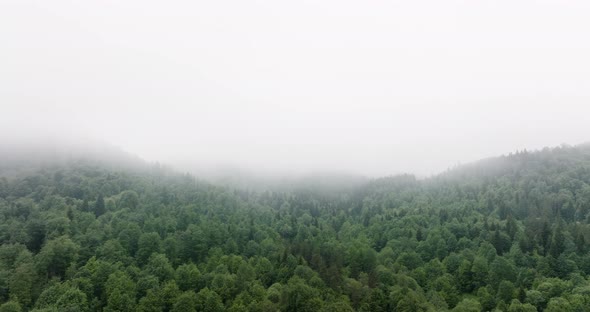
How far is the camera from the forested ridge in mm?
88688

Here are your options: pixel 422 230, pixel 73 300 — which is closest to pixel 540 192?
pixel 422 230

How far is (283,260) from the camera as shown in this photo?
4483 inches

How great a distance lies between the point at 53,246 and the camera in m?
106

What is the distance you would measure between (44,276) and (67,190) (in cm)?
7879

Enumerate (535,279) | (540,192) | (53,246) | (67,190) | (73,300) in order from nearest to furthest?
1. (73,300)
2. (535,279)
3. (53,246)
4. (67,190)
5. (540,192)

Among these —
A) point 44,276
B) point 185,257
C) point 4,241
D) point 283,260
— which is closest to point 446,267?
point 283,260

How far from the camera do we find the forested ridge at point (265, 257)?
88.7 m

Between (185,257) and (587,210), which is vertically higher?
(587,210)

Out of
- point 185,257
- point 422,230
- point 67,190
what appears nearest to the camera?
point 185,257

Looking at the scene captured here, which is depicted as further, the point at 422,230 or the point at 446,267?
the point at 422,230

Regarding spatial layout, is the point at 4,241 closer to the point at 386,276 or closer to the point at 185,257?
the point at 185,257

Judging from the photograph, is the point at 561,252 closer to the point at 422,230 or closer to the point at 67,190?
the point at 422,230

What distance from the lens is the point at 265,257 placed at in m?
119

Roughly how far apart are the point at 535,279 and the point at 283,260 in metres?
61.1
